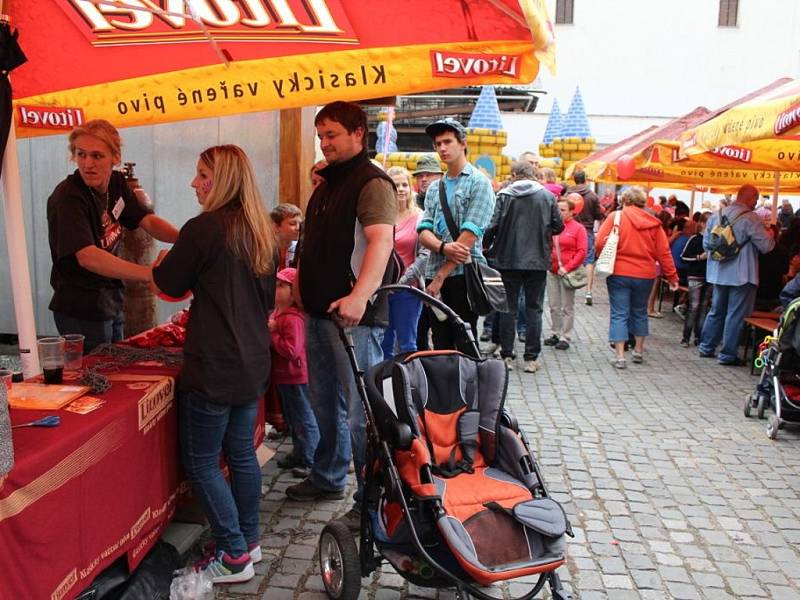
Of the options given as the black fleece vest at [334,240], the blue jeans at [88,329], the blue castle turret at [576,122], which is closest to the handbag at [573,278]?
the black fleece vest at [334,240]

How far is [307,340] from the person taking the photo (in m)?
3.86

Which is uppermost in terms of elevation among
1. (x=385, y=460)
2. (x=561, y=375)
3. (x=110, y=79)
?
(x=110, y=79)

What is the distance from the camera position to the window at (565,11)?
40.2 metres

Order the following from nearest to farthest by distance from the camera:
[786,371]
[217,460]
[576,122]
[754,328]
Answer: [217,460] → [786,371] → [754,328] → [576,122]

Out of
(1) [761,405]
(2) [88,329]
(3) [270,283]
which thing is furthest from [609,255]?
(2) [88,329]

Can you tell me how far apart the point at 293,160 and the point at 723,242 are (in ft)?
16.1

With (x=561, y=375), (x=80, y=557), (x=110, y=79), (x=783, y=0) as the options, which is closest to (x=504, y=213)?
(x=561, y=375)

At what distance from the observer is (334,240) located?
358cm

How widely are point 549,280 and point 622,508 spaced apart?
17.0 ft

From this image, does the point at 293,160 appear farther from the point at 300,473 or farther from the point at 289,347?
the point at 300,473

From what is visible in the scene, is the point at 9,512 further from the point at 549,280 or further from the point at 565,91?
the point at 565,91

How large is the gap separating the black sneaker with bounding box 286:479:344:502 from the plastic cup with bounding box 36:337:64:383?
1679mm

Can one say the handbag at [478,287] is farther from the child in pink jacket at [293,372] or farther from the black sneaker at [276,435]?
the black sneaker at [276,435]

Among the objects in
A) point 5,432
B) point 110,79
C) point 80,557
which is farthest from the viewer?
point 110,79
